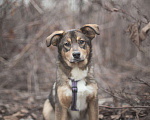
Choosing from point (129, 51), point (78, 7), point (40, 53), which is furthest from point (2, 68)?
point (129, 51)

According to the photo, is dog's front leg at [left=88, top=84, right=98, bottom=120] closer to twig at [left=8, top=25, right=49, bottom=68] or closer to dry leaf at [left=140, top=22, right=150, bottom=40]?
dry leaf at [left=140, top=22, right=150, bottom=40]

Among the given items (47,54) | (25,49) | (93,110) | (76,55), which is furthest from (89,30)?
(47,54)

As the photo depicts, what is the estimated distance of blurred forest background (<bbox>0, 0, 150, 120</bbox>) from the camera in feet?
13.1

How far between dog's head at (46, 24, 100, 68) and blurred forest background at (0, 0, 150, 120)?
2.32ft

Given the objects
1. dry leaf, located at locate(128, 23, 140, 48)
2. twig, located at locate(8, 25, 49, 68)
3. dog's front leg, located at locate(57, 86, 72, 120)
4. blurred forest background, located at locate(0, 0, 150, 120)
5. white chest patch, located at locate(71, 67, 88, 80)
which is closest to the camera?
dog's front leg, located at locate(57, 86, 72, 120)

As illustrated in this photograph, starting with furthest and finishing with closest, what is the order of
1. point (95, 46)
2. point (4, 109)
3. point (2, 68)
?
point (95, 46) < point (2, 68) < point (4, 109)

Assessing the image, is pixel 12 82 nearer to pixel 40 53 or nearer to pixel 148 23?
pixel 40 53

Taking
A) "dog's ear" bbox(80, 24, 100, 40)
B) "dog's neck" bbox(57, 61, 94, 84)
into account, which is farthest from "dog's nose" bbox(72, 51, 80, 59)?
"dog's ear" bbox(80, 24, 100, 40)

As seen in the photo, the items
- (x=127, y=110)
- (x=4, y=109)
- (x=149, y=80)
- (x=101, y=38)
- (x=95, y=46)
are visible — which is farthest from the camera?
(x=101, y=38)

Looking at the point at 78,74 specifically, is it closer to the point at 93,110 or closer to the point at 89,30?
the point at 93,110

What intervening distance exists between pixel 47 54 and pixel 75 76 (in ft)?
13.1

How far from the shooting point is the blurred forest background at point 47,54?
398 centimetres

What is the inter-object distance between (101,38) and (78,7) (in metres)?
2.09

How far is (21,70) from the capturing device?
6707 mm
